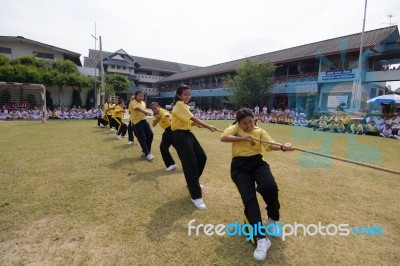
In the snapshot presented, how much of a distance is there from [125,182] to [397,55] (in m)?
21.8

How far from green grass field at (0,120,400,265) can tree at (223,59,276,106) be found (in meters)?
19.8

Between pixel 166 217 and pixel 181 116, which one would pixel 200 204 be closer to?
pixel 166 217

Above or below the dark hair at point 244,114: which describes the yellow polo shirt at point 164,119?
below

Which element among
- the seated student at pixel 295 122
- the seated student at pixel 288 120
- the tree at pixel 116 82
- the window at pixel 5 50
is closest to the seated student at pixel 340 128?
the seated student at pixel 295 122

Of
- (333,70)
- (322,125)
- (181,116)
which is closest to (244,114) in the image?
(181,116)

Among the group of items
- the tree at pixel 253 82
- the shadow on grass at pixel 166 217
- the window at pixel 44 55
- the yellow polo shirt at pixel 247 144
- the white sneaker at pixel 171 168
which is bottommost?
the shadow on grass at pixel 166 217

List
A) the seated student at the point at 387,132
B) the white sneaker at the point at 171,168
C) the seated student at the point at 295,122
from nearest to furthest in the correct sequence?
the white sneaker at the point at 171,168
the seated student at the point at 387,132
the seated student at the point at 295,122

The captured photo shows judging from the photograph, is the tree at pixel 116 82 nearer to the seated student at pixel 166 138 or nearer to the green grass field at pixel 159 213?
the green grass field at pixel 159 213

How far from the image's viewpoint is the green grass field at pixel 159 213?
271 centimetres

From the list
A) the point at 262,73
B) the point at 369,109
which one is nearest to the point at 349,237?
the point at 369,109

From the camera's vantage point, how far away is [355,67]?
67.9ft

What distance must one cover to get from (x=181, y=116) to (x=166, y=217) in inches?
60.3

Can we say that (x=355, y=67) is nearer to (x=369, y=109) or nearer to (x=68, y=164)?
(x=369, y=109)

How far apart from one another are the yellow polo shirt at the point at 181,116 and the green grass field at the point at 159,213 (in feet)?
3.72
